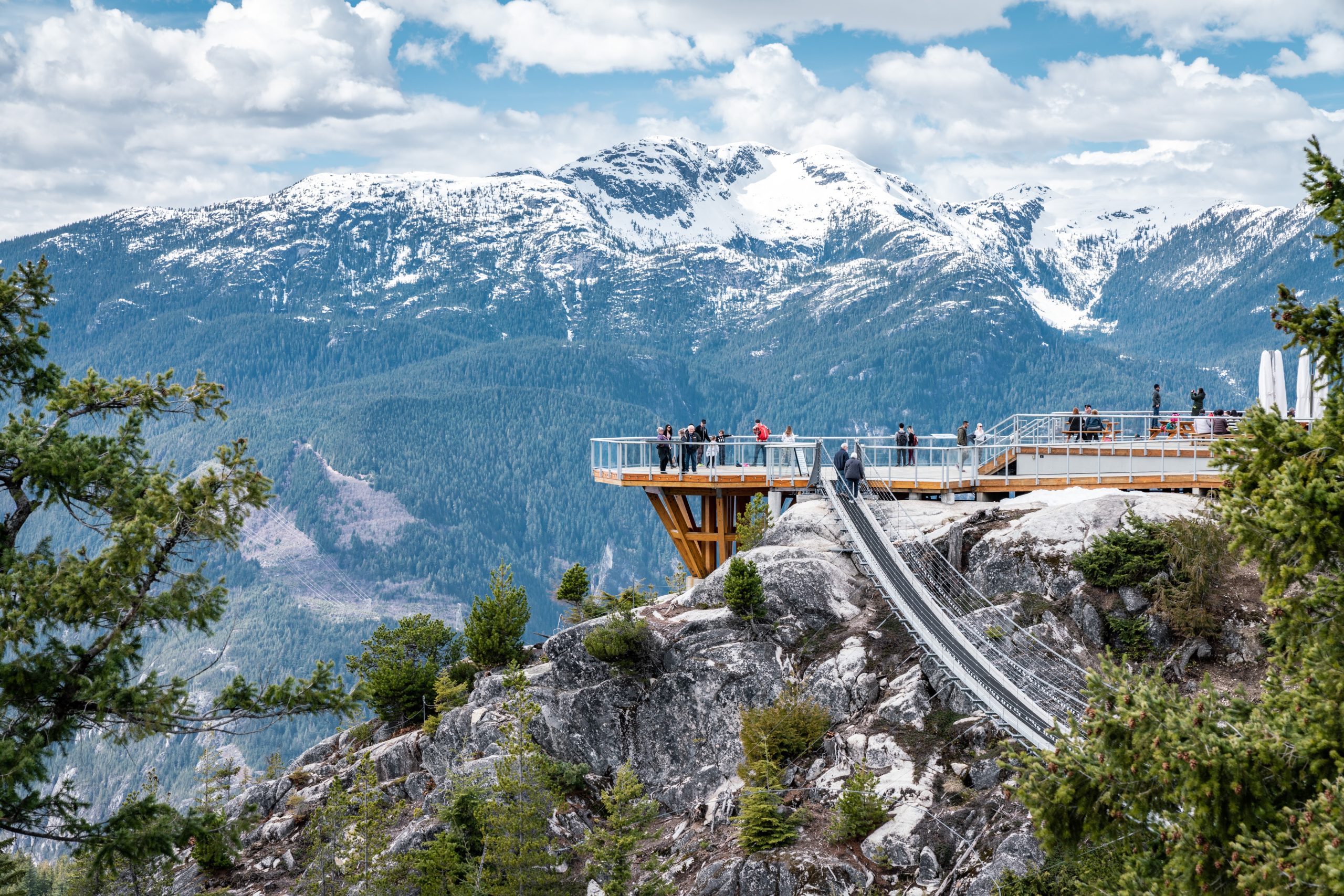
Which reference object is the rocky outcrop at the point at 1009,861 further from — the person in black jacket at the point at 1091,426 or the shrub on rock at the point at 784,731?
the person in black jacket at the point at 1091,426

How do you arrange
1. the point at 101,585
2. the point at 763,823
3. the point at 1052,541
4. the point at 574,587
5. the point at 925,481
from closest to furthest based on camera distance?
the point at 101,585 → the point at 763,823 → the point at 1052,541 → the point at 925,481 → the point at 574,587

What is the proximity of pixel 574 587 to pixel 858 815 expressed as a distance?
629 inches

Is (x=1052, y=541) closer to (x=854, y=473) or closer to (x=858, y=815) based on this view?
(x=854, y=473)

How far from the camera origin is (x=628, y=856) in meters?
23.6

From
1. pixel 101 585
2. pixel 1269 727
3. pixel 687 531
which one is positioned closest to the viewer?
pixel 1269 727

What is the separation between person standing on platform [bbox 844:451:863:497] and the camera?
103 ft

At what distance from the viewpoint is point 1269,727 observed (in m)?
10.7

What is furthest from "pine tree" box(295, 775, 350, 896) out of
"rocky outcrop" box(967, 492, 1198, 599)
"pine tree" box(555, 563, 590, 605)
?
"rocky outcrop" box(967, 492, 1198, 599)

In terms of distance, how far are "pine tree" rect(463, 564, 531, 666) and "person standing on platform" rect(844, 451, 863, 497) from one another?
9.96 metres

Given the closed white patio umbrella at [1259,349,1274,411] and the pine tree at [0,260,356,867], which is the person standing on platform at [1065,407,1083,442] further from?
the pine tree at [0,260,356,867]

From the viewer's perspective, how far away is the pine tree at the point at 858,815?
66.7ft

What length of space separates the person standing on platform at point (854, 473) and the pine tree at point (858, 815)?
12.0 meters

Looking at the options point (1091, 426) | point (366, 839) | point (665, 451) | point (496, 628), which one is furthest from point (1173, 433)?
point (366, 839)

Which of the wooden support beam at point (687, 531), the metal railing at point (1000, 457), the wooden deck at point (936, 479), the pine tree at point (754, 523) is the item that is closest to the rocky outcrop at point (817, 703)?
the pine tree at point (754, 523)
